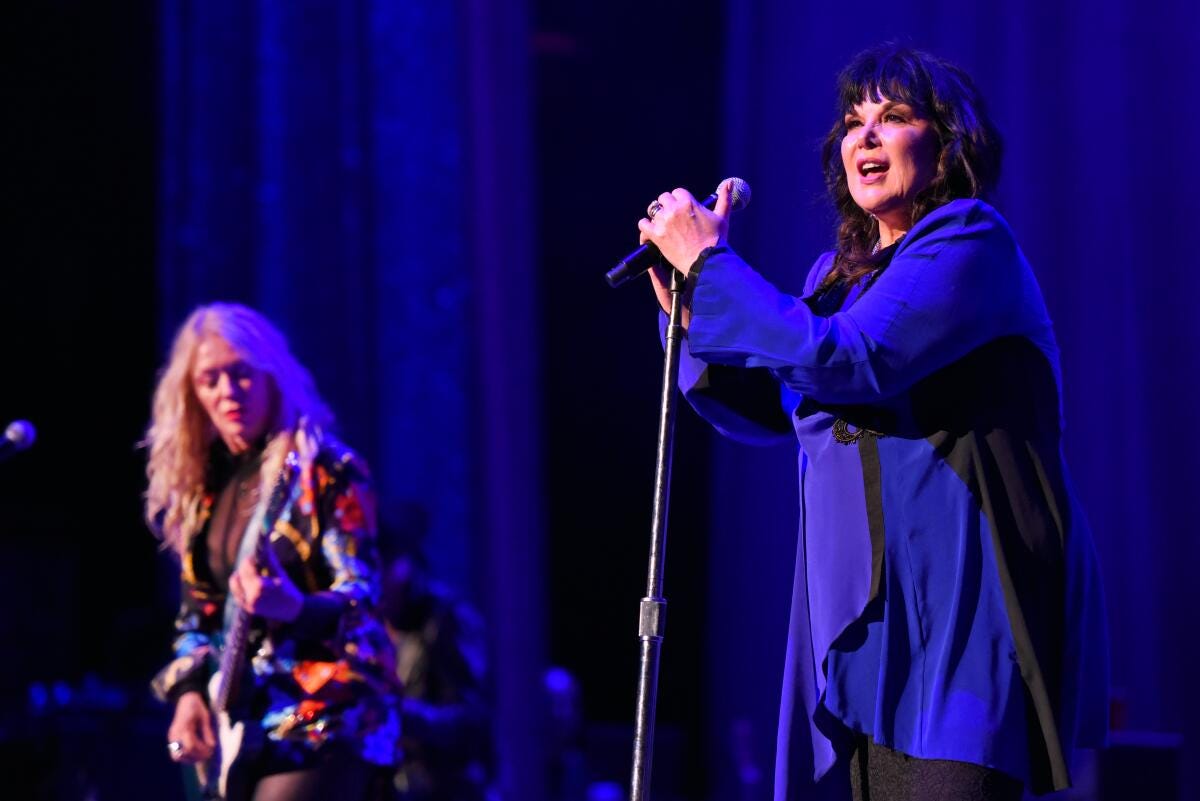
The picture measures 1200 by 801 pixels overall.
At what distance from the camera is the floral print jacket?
96.3 inches

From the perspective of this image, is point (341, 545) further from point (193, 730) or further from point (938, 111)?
point (938, 111)

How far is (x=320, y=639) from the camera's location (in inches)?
97.5

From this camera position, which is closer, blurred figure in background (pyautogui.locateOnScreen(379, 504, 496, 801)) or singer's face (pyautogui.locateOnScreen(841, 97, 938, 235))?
singer's face (pyautogui.locateOnScreen(841, 97, 938, 235))

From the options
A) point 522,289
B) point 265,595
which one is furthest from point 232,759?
point 522,289

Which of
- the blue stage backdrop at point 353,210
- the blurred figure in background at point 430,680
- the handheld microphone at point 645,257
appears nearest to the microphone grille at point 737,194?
the handheld microphone at point 645,257

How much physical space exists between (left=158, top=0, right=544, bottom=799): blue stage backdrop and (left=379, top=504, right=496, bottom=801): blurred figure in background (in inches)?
31.6

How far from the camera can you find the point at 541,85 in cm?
629

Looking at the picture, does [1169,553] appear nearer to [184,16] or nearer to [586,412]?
[586,412]

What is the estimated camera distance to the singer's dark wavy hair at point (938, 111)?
1742 mm

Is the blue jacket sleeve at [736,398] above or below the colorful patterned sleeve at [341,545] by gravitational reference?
A: above

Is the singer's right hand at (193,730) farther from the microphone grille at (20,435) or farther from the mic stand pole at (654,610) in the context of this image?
the mic stand pole at (654,610)

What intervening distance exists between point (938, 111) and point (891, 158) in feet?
0.27

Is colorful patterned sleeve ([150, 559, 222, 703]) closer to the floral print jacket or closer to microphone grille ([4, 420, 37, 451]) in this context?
the floral print jacket

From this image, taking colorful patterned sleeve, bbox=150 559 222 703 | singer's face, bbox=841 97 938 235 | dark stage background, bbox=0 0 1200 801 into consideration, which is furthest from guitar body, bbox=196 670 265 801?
dark stage background, bbox=0 0 1200 801
